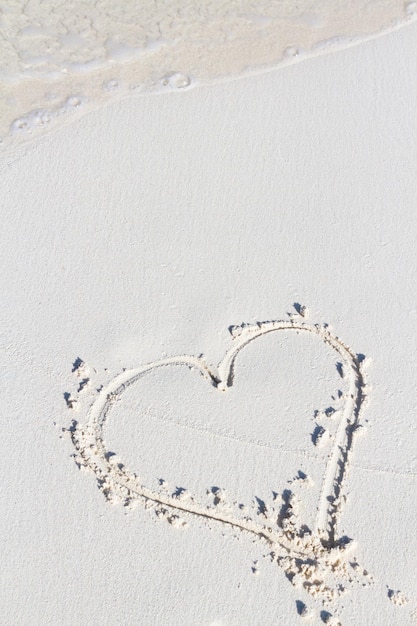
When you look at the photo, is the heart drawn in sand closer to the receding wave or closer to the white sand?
the white sand

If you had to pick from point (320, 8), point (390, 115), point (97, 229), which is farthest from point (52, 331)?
point (320, 8)

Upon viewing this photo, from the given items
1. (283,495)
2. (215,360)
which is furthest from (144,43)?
(283,495)

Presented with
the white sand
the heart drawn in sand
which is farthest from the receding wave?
the heart drawn in sand

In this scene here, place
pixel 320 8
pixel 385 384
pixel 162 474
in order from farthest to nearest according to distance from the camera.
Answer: pixel 320 8
pixel 385 384
pixel 162 474

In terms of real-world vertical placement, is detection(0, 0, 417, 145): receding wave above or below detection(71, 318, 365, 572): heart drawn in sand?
above

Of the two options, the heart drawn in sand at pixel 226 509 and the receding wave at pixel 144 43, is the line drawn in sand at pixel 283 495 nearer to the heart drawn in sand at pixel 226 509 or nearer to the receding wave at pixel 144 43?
the heart drawn in sand at pixel 226 509

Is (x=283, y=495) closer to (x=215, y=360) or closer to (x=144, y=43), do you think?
(x=215, y=360)

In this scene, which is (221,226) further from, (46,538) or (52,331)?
(46,538)
